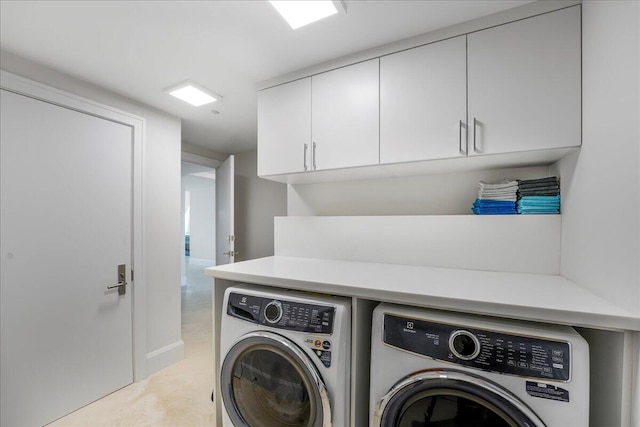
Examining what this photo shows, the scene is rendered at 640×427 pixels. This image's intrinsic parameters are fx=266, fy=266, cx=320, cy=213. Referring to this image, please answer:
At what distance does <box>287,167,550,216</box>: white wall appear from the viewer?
166cm

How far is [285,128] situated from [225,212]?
1.83 metres

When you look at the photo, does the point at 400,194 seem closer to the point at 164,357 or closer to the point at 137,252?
the point at 137,252

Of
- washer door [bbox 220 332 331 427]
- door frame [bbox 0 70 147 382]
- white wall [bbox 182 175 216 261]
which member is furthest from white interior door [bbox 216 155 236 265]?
white wall [bbox 182 175 216 261]

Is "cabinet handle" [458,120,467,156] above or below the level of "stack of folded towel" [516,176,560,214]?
above

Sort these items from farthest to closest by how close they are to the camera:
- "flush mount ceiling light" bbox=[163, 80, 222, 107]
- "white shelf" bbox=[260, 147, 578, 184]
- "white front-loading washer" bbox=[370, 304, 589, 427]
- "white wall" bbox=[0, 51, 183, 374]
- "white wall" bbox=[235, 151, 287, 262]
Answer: "white wall" bbox=[235, 151, 287, 262]
"white wall" bbox=[0, 51, 183, 374]
"flush mount ceiling light" bbox=[163, 80, 222, 107]
"white shelf" bbox=[260, 147, 578, 184]
"white front-loading washer" bbox=[370, 304, 589, 427]

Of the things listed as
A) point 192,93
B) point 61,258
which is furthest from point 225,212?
point 61,258

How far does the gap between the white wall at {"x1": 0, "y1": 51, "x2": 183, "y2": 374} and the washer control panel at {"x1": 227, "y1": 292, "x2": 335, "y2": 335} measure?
1438mm

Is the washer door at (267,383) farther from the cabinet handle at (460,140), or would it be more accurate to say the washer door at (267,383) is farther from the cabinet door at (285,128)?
the cabinet handle at (460,140)

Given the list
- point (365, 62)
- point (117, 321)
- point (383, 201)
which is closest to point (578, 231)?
point (383, 201)

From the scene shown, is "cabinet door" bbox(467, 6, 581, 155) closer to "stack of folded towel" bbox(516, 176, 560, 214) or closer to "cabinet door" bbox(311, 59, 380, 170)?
Result: "stack of folded towel" bbox(516, 176, 560, 214)

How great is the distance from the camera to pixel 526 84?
123 cm

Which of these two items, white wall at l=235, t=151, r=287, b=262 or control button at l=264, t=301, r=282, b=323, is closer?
control button at l=264, t=301, r=282, b=323

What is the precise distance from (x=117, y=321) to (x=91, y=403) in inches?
22.0

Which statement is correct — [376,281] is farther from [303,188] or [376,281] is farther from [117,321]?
[117,321]
